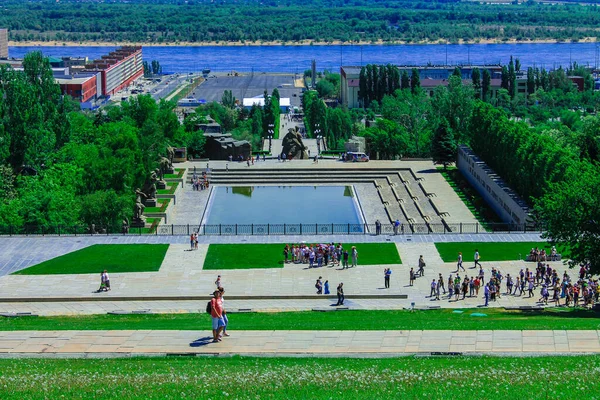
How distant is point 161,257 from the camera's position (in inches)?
1965

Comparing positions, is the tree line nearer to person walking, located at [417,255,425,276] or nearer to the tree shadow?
person walking, located at [417,255,425,276]

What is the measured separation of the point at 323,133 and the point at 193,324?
75.4 metres

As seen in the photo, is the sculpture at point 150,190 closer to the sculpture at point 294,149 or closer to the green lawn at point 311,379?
the sculpture at point 294,149

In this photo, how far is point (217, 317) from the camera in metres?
30.9

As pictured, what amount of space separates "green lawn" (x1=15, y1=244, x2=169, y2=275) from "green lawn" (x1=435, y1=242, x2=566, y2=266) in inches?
513

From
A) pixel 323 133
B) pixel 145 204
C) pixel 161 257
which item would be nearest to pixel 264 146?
pixel 323 133

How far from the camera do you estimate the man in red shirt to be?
101 feet

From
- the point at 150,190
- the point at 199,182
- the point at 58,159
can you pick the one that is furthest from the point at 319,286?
the point at 199,182

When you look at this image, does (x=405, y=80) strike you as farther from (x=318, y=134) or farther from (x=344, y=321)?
(x=344, y=321)

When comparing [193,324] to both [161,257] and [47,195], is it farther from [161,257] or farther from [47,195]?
[47,195]

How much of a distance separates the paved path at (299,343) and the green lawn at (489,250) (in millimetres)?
18131

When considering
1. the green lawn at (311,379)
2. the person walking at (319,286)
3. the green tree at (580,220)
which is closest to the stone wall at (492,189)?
the green tree at (580,220)

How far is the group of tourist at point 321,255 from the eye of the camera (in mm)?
48750

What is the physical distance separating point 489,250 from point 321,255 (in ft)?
26.4
